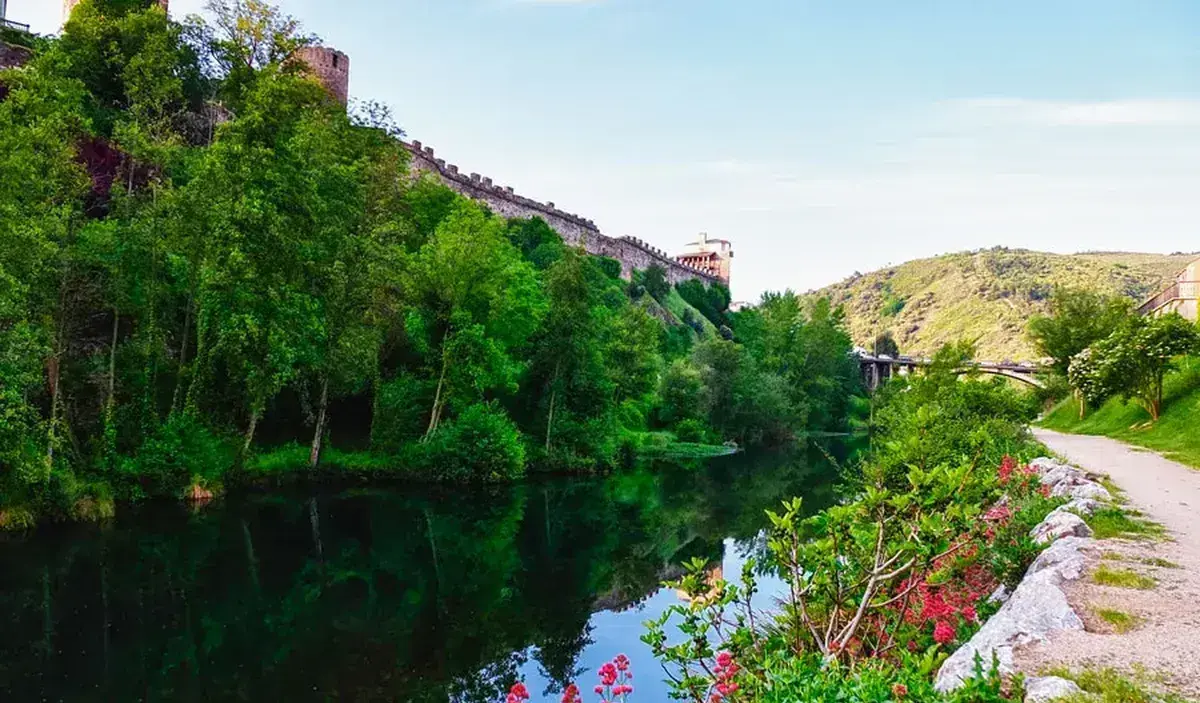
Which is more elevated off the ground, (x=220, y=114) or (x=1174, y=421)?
(x=220, y=114)

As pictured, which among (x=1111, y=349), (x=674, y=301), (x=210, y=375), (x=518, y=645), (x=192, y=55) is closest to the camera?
(x=518, y=645)

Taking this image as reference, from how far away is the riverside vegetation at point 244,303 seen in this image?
18.3 m

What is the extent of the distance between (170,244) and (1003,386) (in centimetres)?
2588

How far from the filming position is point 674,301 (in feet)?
258

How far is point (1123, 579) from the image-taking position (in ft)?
21.8

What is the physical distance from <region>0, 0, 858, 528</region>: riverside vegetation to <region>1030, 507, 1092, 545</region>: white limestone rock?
58.1 feet

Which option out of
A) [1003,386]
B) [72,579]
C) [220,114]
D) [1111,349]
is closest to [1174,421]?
[1111,349]

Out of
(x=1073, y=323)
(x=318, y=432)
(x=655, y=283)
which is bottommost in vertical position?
(x=318, y=432)

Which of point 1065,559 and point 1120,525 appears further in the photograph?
point 1120,525

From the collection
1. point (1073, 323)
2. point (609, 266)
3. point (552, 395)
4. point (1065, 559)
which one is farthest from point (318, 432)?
point (609, 266)

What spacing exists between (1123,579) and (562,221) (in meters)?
64.6

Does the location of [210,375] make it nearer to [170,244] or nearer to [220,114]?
[170,244]

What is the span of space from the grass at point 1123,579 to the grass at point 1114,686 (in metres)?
2.29

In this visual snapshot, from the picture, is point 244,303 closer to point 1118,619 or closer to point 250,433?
point 250,433
